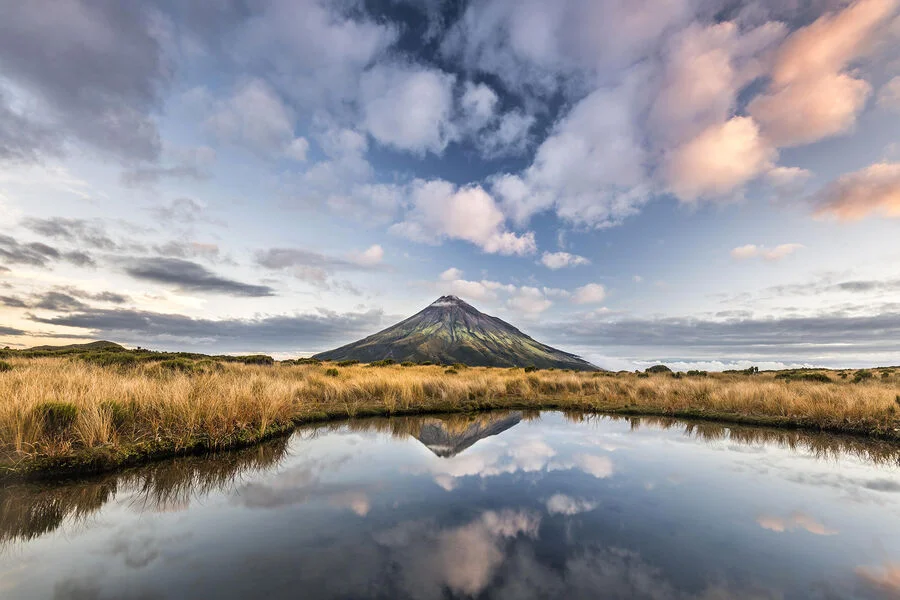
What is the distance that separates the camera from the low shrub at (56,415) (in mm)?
8281

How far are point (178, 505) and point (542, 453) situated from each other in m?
8.51

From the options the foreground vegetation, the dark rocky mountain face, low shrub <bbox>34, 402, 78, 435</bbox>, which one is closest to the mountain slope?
the foreground vegetation

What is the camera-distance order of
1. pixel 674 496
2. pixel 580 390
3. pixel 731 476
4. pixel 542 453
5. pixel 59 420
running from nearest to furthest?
pixel 674 496, pixel 59 420, pixel 731 476, pixel 542 453, pixel 580 390

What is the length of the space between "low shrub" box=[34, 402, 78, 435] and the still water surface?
2.12 metres

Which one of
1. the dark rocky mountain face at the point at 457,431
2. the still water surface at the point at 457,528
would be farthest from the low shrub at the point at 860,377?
the dark rocky mountain face at the point at 457,431

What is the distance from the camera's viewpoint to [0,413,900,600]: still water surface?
4492 mm

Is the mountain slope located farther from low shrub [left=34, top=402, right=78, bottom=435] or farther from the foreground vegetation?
low shrub [left=34, top=402, right=78, bottom=435]

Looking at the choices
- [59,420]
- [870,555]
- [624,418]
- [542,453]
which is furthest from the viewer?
[624,418]

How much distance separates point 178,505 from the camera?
6.50 metres

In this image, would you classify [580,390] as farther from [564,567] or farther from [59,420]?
[59,420]

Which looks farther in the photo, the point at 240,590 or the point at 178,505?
the point at 178,505

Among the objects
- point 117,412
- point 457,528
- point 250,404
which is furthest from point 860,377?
point 117,412

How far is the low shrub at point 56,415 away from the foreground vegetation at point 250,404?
2cm

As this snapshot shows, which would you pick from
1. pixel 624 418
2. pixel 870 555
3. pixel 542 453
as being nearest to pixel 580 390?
pixel 624 418
